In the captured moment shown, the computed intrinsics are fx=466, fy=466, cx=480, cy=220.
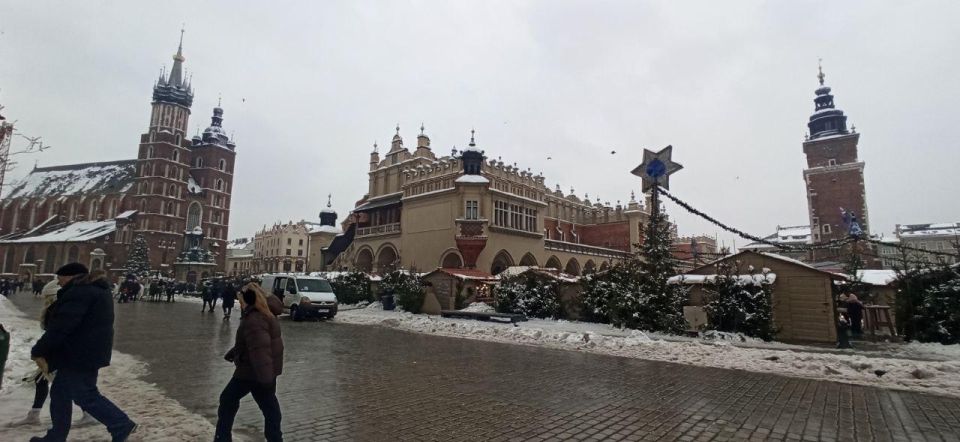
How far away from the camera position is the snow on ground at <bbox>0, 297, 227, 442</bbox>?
16.2 ft

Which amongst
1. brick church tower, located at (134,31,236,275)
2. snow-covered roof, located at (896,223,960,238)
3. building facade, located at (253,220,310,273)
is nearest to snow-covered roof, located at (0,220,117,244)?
brick church tower, located at (134,31,236,275)

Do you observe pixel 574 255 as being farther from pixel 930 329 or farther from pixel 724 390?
pixel 724 390

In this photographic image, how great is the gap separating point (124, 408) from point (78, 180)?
112 m

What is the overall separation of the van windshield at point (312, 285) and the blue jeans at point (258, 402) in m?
18.3

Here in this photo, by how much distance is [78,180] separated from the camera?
8988 cm

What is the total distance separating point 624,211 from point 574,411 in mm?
47569

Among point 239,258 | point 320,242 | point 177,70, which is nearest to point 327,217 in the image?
point 320,242

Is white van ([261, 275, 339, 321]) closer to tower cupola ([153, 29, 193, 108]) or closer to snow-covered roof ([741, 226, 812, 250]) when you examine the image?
tower cupola ([153, 29, 193, 108])

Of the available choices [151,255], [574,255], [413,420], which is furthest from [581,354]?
[151,255]

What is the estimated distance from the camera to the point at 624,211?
2023 inches

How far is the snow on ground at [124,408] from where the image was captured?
4.94 metres

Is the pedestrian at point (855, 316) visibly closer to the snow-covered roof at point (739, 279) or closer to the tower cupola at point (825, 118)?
the snow-covered roof at point (739, 279)

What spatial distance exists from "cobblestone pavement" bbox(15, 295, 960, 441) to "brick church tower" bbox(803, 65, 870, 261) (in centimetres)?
6203

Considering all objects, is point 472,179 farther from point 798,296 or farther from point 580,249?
point 798,296
